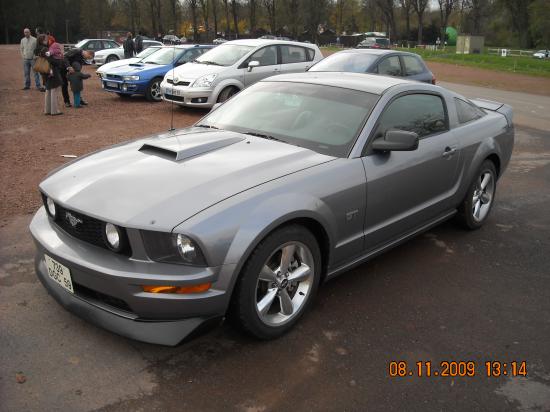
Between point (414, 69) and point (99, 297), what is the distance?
10101mm

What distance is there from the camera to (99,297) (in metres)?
2.98

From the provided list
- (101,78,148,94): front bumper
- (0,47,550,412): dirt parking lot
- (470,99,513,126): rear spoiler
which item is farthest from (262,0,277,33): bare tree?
(0,47,550,412): dirt parking lot

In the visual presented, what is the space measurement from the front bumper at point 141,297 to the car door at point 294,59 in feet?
33.4

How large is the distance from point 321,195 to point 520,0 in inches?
2760

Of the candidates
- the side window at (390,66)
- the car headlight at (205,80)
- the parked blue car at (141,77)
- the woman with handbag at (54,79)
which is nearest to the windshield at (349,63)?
the side window at (390,66)

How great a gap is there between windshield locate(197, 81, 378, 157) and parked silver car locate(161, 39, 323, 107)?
6.91 metres

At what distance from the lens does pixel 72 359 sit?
9.87 feet

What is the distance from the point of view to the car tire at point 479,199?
5.04 m

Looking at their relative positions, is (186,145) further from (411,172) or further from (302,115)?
(411,172)

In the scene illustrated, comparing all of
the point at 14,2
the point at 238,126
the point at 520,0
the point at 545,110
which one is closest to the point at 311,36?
the point at 520,0

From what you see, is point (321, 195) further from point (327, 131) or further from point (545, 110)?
point (545, 110)

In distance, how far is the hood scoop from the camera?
11.6 feet

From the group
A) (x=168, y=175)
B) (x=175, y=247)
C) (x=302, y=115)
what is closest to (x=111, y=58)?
(x=302, y=115)

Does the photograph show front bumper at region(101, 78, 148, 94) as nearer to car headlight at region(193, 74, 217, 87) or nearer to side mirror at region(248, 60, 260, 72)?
car headlight at region(193, 74, 217, 87)
